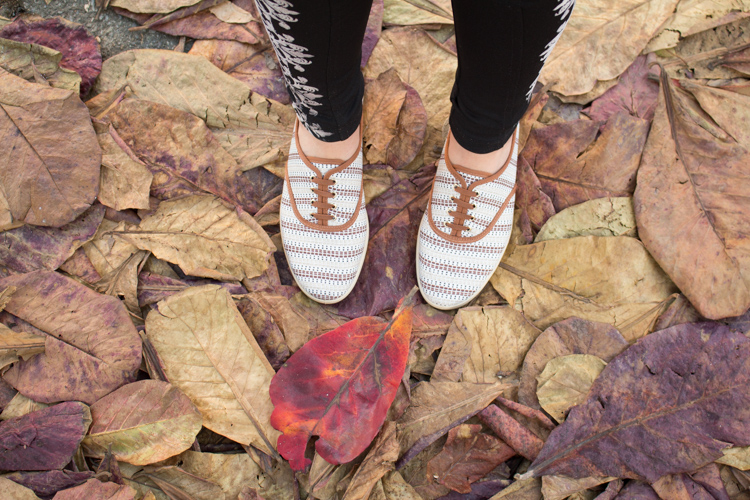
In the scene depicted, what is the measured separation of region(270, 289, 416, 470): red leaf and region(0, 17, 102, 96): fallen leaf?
0.92 metres

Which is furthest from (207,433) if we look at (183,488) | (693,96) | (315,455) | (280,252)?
(693,96)

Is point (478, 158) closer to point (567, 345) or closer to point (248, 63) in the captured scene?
point (567, 345)

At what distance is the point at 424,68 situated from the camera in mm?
1203

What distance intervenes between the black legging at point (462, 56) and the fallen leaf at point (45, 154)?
546mm

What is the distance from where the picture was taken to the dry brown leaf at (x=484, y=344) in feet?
3.27

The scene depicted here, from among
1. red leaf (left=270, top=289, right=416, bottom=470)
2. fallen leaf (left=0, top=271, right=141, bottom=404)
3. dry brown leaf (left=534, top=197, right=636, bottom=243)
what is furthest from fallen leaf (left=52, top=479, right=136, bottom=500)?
dry brown leaf (left=534, top=197, right=636, bottom=243)

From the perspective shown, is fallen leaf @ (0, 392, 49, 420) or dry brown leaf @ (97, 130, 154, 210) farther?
dry brown leaf @ (97, 130, 154, 210)

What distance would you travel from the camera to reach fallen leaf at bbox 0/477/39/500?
2.71 ft

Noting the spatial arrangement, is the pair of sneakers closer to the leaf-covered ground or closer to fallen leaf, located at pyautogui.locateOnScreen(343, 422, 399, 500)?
the leaf-covered ground

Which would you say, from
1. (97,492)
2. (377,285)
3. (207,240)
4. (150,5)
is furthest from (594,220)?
(150,5)

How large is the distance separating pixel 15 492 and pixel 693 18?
191 cm

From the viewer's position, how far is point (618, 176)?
1.11 m

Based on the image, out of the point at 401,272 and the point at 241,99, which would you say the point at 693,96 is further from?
the point at 241,99

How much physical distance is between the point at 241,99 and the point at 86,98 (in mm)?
402
